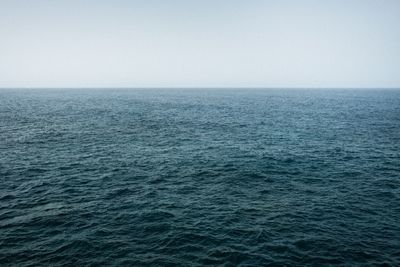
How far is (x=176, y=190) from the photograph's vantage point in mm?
33719

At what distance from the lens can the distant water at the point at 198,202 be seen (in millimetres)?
21609

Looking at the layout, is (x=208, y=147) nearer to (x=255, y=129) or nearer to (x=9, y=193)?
(x=255, y=129)

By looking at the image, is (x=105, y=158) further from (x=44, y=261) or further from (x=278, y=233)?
(x=278, y=233)

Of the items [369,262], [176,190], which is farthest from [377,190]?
[176,190]

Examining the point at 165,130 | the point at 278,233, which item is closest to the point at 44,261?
the point at 278,233

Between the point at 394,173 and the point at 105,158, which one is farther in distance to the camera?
the point at 105,158

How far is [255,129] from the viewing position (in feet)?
238

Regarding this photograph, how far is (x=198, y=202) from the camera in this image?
30.6m

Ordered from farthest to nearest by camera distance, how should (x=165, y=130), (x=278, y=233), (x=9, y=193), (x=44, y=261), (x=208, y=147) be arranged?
(x=165, y=130), (x=208, y=147), (x=9, y=193), (x=278, y=233), (x=44, y=261)

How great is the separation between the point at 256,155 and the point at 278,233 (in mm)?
24771

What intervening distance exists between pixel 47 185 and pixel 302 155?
3866 cm

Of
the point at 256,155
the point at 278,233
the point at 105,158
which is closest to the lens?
the point at 278,233

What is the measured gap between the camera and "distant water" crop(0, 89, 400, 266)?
70.9ft

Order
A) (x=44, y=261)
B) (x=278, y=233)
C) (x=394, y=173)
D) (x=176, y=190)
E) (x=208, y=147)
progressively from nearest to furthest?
(x=44, y=261)
(x=278, y=233)
(x=176, y=190)
(x=394, y=173)
(x=208, y=147)
